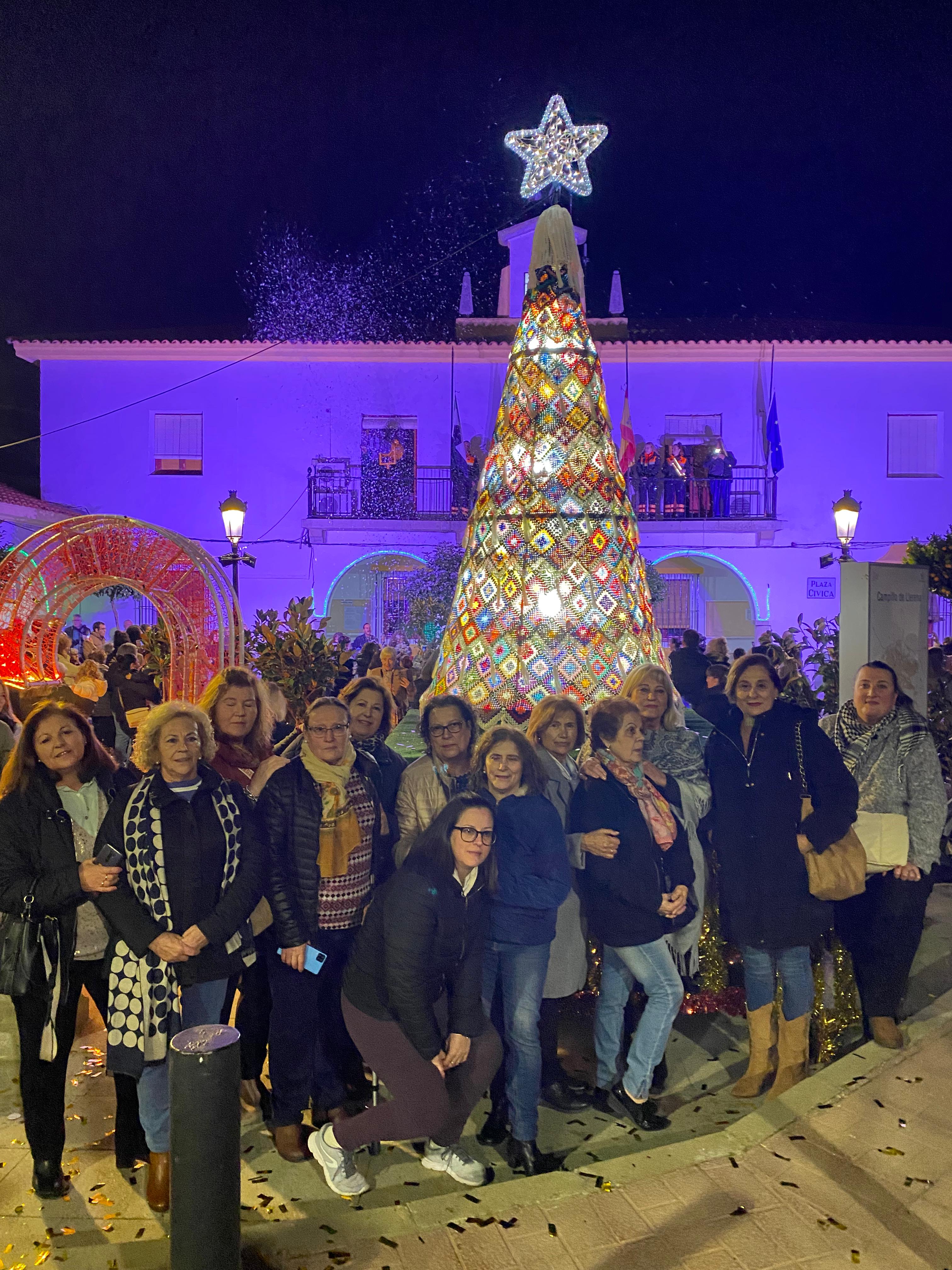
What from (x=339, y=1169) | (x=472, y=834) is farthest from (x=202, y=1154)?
(x=472, y=834)

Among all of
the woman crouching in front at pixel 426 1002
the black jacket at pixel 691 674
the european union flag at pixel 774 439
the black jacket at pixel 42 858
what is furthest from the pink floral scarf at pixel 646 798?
the european union flag at pixel 774 439

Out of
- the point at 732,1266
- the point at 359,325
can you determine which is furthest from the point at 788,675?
the point at 359,325

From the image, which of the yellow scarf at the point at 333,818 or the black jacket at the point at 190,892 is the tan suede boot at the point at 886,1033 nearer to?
the yellow scarf at the point at 333,818

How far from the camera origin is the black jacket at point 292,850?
11.7ft

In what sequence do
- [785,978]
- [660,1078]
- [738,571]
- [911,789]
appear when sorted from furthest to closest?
[738,571] → [911,789] → [660,1078] → [785,978]

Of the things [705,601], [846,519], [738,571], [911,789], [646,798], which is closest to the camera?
[646,798]

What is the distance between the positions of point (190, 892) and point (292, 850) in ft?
1.41

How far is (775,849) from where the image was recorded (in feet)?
13.5

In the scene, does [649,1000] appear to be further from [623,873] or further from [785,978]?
[785,978]

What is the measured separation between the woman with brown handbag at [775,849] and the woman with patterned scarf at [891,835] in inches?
12.2

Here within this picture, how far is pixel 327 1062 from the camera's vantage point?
3934 mm

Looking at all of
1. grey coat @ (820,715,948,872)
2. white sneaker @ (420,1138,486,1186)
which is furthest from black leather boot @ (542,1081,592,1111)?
grey coat @ (820,715,948,872)

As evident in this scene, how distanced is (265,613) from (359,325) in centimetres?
1392

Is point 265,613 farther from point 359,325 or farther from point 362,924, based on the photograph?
point 359,325
